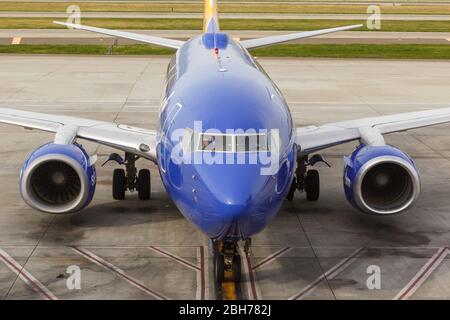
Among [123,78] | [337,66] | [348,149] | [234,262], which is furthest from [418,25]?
[234,262]

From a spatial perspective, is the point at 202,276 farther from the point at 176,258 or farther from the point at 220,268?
the point at 176,258

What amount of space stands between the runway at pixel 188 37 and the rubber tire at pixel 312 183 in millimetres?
37599

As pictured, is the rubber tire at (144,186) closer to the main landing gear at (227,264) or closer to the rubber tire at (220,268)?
the main landing gear at (227,264)

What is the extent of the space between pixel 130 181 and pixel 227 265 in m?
6.65

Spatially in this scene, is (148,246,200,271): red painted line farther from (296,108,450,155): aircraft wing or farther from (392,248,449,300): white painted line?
(296,108,450,155): aircraft wing

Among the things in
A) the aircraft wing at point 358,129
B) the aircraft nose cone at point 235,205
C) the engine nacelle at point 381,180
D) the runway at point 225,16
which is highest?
the runway at point 225,16

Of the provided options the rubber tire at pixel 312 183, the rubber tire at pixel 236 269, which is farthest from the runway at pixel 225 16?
the rubber tire at pixel 236 269

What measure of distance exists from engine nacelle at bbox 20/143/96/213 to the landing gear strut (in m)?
3.77

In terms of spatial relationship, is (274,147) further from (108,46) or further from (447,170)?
(108,46)

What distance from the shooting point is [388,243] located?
18.4 meters

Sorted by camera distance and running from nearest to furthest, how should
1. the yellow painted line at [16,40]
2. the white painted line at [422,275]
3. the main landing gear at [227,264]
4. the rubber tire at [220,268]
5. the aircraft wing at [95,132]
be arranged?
the main landing gear at [227,264], the white painted line at [422,275], the rubber tire at [220,268], the aircraft wing at [95,132], the yellow painted line at [16,40]

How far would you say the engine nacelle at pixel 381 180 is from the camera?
60.1 ft

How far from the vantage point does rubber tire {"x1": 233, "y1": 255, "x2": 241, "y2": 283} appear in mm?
15766
